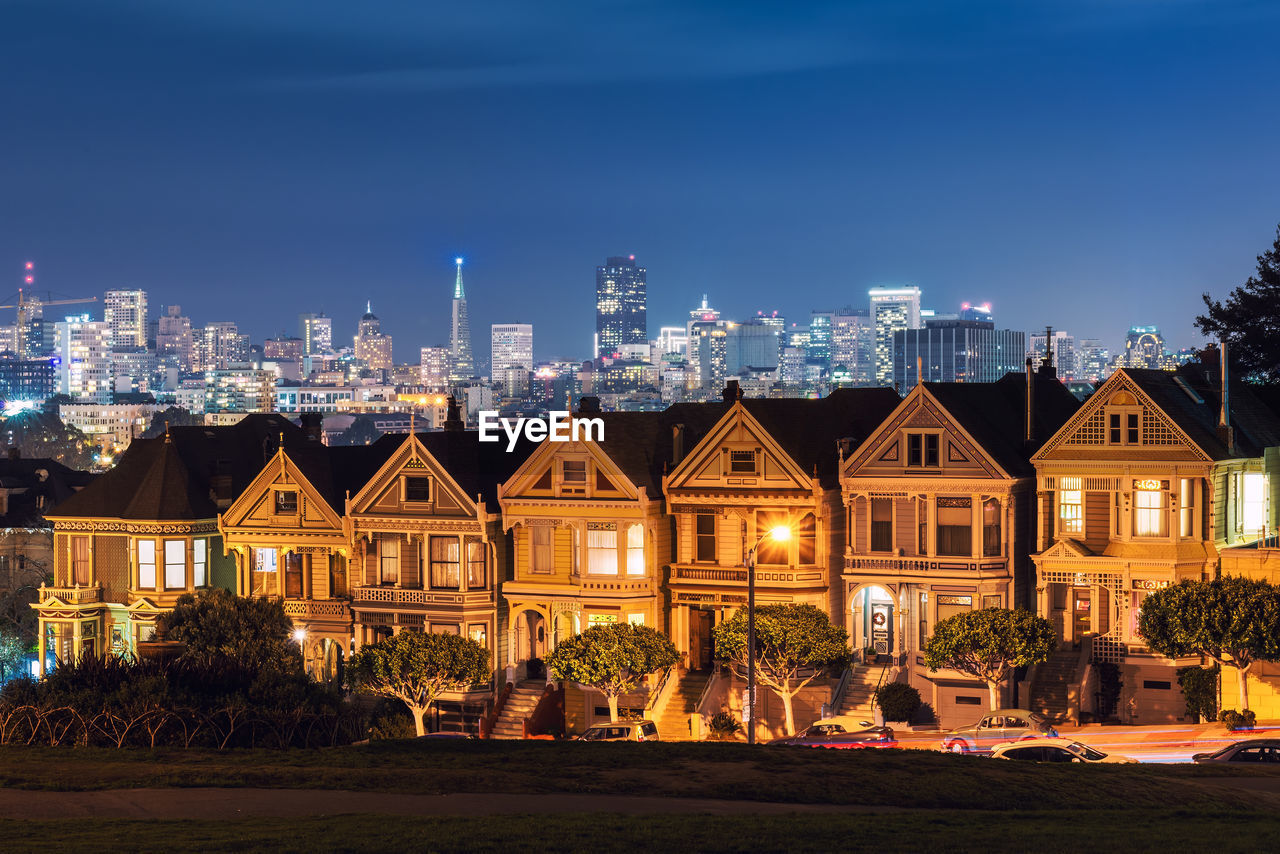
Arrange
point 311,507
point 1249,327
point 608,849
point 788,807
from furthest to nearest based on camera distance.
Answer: point 1249,327
point 311,507
point 788,807
point 608,849

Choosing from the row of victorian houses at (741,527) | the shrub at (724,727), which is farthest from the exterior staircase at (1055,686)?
the shrub at (724,727)

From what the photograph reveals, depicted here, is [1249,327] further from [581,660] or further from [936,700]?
[581,660]

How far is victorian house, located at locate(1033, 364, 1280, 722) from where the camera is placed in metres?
55.7

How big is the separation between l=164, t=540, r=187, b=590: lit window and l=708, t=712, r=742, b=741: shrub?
23.3 metres

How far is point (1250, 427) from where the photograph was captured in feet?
195

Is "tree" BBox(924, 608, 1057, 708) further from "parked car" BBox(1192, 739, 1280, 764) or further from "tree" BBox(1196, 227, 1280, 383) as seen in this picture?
"tree" BBox(1196, 227, 1280, 383)

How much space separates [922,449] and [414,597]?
18.7 metres

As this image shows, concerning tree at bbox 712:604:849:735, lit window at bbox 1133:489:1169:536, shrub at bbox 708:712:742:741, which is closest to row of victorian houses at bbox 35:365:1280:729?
lit window at bbox 1133:489:1169:536

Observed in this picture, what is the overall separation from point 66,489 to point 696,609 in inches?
1465

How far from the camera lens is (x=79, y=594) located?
232ft

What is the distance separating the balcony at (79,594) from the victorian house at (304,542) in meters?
5.84

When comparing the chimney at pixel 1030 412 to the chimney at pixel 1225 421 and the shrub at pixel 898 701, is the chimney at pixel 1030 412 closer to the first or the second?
the chimney at pixel 1225 421

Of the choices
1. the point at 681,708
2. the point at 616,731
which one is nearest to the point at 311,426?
the point at 681,708

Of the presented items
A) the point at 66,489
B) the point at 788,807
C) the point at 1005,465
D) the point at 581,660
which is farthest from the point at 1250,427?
the point at 66,489
